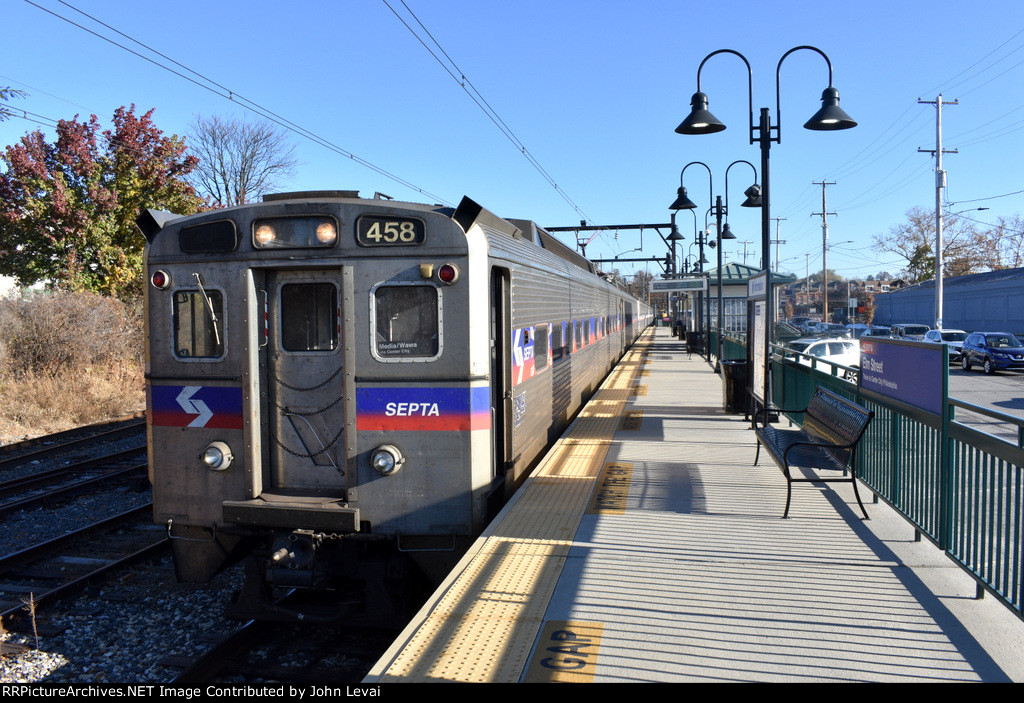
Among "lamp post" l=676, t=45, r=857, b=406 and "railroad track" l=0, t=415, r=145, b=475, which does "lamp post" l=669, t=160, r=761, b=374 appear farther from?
"railroad track" l=0, t=415, r=145, b=475

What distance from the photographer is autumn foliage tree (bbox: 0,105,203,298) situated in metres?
20.5

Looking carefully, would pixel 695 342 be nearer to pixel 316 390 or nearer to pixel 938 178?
pixel 938 178

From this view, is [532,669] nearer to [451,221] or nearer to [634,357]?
[451,221]

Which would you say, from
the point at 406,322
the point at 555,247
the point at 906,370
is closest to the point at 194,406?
the point at 406,322

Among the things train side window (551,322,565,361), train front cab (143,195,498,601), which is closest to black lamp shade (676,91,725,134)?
train side window (551,322,565,361)

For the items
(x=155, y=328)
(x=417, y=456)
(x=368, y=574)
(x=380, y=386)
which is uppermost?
(x=155, y=328)

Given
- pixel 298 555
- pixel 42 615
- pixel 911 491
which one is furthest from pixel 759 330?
pixel 42 615

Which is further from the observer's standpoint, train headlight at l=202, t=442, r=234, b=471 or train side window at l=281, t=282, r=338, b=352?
train side window at l=281, t=282, r=338, b=352

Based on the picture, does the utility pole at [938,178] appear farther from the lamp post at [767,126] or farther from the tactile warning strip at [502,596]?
the tactile warning strip at [502,596]

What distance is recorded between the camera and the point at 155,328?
5680 millimetres

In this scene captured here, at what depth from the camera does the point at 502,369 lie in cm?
614

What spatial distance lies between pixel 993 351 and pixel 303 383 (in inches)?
1076

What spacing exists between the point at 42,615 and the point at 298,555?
94.8 inches

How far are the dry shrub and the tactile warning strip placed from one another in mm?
11957
